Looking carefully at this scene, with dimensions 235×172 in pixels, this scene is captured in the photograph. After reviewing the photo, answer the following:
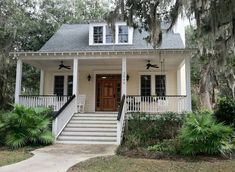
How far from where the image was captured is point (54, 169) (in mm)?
6680

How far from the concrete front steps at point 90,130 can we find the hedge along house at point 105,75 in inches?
1.6

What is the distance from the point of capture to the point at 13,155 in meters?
8.39

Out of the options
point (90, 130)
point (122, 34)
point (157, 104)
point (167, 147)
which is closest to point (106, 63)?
point (122, 34)

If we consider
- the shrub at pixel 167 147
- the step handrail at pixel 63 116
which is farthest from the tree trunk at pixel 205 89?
the shrub at pixel 167 147

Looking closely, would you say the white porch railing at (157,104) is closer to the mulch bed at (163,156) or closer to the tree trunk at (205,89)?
the mulch bed at (163,156)

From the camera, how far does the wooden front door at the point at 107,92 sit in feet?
53.4

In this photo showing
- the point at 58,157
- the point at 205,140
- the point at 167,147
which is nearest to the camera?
the point at 58,157

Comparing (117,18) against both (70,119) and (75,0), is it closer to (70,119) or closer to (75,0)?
(70,119)

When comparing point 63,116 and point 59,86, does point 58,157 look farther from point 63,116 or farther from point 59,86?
point 59,86

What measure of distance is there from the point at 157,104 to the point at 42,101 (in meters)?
5.52

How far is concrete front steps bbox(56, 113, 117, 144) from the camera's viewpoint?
11.1 meters

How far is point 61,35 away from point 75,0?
391 inches

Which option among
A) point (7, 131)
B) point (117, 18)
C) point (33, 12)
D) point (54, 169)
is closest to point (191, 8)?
point (117, 18)

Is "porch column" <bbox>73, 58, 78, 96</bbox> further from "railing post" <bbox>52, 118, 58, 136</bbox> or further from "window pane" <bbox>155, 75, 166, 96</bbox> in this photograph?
"window pane" <bbox>155, 75, 166, 96</bbox>
